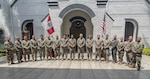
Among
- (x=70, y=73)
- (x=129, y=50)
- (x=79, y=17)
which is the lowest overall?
(x=70, y=73)

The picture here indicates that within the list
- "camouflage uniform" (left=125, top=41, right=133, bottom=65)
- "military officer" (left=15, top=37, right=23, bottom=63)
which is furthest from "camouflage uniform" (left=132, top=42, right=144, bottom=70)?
"military officer" (left=15, top=37, right=23, bottom=63)

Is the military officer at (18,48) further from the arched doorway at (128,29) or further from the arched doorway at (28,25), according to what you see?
the arched doorway at (128,29)

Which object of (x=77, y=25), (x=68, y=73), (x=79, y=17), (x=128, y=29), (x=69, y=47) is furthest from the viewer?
(x=128, y=29)

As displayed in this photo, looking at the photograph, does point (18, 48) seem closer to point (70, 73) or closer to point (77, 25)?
point (70, 73)

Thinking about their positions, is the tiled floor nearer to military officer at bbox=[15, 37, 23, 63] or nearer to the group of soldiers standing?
the group of soldiers standing

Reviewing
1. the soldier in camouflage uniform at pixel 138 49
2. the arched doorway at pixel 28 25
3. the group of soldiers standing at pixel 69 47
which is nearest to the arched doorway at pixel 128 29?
the group of soldiers standing at pixel 69 47

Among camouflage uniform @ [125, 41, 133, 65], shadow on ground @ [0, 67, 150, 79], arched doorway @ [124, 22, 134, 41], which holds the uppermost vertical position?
arched doorway @ [124, 22, 134, 41]

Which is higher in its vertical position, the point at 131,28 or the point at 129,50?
the point at 131,28

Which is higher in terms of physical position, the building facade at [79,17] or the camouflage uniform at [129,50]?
the building facade at [79,17]

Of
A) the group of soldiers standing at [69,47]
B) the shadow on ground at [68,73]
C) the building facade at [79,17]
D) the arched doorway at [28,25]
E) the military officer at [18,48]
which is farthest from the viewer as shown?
the arched doorway at [28,25]

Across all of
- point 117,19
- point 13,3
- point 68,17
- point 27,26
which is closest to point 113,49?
point 117,19

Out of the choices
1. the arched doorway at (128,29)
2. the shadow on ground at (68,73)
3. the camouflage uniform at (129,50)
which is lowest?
the shadow on ground at (68,73)

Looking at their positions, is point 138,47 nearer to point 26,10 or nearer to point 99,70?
point 99,70

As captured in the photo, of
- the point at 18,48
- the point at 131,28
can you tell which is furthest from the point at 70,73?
the point at 131,28
